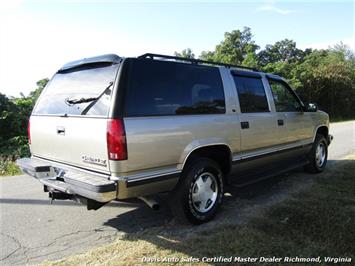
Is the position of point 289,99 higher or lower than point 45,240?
higher

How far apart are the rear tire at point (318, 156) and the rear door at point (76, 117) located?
478 cm

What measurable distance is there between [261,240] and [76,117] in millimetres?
2565

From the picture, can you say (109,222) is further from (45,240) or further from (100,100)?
(100,100)

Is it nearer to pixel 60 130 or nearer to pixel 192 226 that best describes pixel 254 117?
pixel 192 226

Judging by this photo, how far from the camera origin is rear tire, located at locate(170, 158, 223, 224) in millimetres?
4293

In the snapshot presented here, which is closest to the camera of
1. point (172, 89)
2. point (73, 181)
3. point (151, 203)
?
point (73, 181)

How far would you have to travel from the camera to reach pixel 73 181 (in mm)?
3873

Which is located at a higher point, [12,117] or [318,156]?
[12,117]

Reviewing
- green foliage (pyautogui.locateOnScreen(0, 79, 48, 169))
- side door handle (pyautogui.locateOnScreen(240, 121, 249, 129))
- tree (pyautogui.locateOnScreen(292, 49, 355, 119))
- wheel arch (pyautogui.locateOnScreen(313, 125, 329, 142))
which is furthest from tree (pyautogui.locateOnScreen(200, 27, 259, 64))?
side door handle (pyautogui.locateOnScreen(240, 121, 249, 129))

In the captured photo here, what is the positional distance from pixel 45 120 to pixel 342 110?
95.0 ft

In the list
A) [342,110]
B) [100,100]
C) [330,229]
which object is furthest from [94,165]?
[342,110]

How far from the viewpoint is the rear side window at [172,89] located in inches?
152

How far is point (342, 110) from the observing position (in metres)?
29.0

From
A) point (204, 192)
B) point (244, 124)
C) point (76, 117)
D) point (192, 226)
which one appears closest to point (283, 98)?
point (244, 124)
